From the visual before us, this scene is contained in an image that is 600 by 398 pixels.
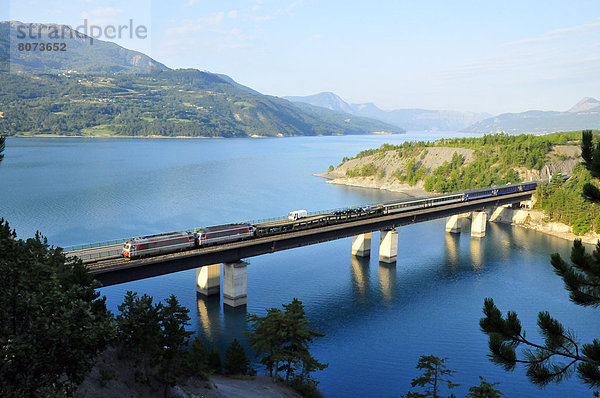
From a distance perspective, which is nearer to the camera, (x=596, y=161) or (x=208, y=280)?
(x=596, y=161)

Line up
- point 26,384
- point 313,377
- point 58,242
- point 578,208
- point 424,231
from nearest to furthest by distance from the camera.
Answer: point 26,384, point 313,377, point 58,242, point 578,208, point 424,231

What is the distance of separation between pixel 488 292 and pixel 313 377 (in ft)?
127

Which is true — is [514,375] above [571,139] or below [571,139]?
below

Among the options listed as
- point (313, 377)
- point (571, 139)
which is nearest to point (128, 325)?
point (313, 377)

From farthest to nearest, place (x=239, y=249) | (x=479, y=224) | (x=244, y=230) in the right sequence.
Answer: (x=479, y=224) < (x=244, y=230) < (x=239, y=249)

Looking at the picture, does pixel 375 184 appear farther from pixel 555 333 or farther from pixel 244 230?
pixel 555 333

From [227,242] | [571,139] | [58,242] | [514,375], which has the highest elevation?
[571,139]

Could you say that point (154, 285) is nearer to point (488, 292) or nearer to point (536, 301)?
point (488, 292)

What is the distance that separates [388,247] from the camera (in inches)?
3108

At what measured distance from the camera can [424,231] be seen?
357ft

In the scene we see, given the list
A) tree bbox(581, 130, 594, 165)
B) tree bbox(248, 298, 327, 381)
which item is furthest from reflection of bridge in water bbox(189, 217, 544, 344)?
tree bbox(581, 130, 594, 165)

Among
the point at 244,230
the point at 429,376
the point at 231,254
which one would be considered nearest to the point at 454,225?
the point at 244,230

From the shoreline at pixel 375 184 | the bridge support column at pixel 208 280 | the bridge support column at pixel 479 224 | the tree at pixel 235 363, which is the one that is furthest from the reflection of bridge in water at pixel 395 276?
the shoreline at pixel 375 184

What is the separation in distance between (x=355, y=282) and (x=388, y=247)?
13.2 meters
